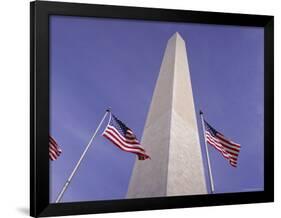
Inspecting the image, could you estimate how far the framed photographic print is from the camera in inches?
309

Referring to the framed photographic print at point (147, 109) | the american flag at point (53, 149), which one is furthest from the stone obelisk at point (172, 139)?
the american flag at point (53, 149)

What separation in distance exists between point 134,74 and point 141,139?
2.37 feet

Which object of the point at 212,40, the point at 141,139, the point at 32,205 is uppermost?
the point at 212,40

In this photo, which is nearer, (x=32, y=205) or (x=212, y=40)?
(x=32, y=205)

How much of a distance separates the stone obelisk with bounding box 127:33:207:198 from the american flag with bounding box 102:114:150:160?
0.07m

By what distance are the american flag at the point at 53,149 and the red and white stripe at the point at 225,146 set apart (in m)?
1.86

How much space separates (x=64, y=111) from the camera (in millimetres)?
7891

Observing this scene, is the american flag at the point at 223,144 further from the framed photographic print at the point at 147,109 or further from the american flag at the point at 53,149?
the american flag at the point at 53,149

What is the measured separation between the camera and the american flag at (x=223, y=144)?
28.9ft

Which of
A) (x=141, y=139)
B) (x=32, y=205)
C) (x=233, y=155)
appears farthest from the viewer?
(x=233, y=155)

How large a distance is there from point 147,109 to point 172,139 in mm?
461

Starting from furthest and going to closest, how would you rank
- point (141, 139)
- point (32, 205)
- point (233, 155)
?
1. point (233, 155)
2. point (141, 139)
3. point (32, 205)

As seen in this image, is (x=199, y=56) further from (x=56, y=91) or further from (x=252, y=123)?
(x=56, y=91)

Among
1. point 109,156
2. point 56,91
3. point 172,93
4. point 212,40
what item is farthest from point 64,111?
point 212,40
